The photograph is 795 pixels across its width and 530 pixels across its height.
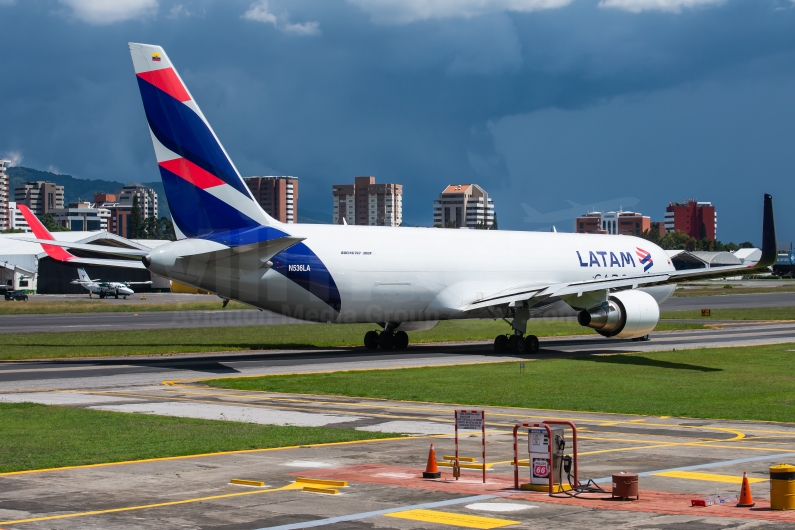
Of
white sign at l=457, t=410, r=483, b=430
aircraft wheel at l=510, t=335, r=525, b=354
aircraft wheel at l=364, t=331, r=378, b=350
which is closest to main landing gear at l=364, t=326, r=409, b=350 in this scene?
aircraft wheel at l=364, t=331, r=378, b=350

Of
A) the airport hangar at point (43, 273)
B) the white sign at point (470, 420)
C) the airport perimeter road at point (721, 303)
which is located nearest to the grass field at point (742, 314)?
the airport perimeter road at point (721, 303)

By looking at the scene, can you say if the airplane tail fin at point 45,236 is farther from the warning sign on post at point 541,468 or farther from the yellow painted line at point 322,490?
the warning sign on post at point 541,468

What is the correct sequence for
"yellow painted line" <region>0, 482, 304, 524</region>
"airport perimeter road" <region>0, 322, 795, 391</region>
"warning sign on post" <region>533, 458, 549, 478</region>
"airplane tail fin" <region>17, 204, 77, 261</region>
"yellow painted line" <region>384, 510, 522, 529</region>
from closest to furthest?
1. "yellow painted line" <region>384, 510, 522, 529</region>
2. "yellow painted line" <region>0, 482, 304, 524</region>
3. "warning sign on post" <region>533, 458, 549, 478</region>
4. "airport perimeter road" <region>0, 322, 795, 391</region>
5. "airplane tail fin" <region>17, 204, 77, 261</region>

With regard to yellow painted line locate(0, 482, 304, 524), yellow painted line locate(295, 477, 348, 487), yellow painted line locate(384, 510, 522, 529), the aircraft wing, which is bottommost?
yellow painted line locate(384, 510, 522, 529)

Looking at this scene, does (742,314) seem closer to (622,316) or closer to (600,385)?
(622,316)

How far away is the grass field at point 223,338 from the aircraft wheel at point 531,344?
27.4 ft

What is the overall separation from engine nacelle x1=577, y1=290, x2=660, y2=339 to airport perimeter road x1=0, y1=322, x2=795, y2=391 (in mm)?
1378

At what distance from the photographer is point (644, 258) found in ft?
175

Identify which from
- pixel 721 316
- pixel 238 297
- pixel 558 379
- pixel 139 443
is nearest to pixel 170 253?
pixel 238 297

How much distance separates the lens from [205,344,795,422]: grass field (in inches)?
1024

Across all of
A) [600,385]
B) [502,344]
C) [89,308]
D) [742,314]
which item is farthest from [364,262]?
[89,308]

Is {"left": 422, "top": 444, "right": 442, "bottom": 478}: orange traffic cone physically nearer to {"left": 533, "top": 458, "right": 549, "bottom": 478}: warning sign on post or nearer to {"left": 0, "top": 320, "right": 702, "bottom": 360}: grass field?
{"left": 533, "top": 458, "right": 549, "bottom": 478}: warning sign on post

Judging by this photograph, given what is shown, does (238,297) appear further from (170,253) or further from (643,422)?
(643,422)

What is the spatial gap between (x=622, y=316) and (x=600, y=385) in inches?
506
